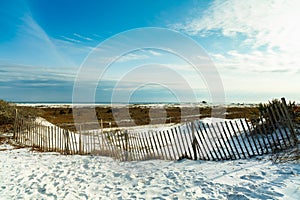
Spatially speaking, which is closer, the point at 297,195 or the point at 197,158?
the point at 297,195

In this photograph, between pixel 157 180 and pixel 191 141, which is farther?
pixel 191 141

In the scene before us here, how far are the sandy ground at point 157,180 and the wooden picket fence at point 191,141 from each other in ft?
2.16

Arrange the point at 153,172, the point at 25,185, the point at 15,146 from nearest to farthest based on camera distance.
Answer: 1. the point at 25,185
2. the point at 153,172
3. the point at 15,146

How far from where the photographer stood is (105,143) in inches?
355

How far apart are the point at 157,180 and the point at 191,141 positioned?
2414 millimetres

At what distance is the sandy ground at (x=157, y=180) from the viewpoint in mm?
4270

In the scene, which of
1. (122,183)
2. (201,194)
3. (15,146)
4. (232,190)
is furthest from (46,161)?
(232,190)

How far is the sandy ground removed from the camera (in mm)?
4270

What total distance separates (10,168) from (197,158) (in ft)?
19.4

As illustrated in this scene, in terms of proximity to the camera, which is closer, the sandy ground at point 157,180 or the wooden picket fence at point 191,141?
the sandy ground at point 157,180

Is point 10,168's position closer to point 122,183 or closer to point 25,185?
point 25,185

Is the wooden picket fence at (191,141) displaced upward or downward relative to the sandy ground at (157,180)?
upward

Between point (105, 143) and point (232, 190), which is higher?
point (105, 143)

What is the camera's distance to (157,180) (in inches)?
204
